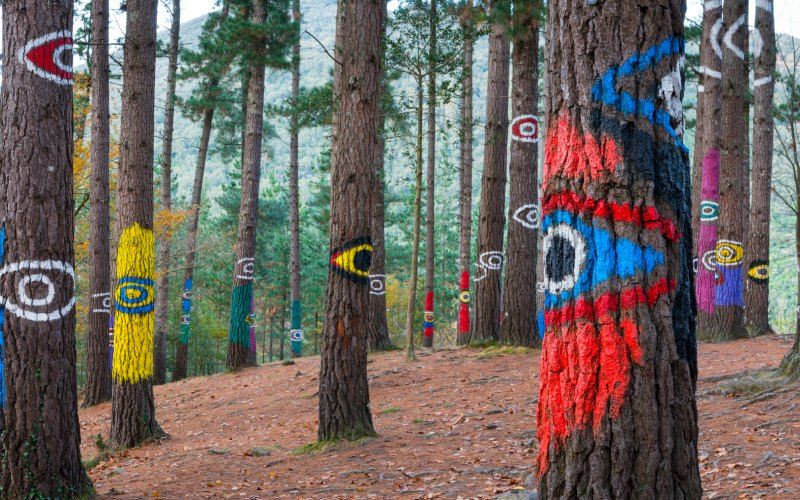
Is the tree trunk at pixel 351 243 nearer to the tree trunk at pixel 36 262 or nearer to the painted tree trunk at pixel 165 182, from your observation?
the tree trunk at pixel 36 262

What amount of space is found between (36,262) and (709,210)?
1138 cm

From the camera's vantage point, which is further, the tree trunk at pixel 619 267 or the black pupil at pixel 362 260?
the black pupil at pixel 362 260

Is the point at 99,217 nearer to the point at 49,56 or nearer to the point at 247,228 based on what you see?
the point at 247,228

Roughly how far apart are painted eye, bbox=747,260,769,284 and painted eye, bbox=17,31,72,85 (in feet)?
46.2

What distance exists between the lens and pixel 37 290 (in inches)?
216

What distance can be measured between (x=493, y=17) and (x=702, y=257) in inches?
227

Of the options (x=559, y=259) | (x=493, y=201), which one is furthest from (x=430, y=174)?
(x=559, y=259)

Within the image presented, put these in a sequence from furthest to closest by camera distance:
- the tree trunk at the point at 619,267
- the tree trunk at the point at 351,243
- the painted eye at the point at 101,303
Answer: the painted eye at the point at 101,303 → the tree trunk at the point at 351,243 → the tree trunk at the point at 619,267

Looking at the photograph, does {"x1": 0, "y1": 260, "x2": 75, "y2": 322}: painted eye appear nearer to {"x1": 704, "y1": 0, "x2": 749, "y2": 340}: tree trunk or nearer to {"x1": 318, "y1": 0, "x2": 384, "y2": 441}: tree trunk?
{"x1": 318, "y1": 0, "x2": 384, "y2": 441}: tree trunk

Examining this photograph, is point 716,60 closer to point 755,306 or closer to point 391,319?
point 755,306

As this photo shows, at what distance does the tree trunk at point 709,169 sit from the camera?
12.9m

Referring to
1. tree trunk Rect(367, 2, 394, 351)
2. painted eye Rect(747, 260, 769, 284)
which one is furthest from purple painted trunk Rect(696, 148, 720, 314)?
tree trunk Rect(367, 2, 394, 351)

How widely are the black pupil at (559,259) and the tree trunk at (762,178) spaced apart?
12.8 metres

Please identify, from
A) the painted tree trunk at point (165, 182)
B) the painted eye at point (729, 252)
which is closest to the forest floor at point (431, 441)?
the painted eye at point (729, 252)
